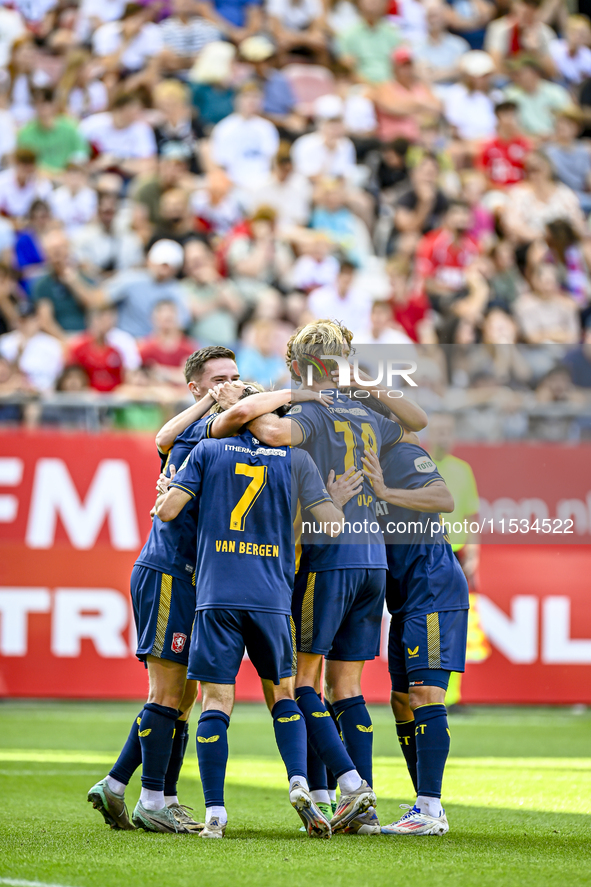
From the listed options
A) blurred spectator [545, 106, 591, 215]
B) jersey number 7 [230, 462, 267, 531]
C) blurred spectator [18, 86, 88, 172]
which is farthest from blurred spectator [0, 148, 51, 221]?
jersey number 7 [230, 462, 267, 531]

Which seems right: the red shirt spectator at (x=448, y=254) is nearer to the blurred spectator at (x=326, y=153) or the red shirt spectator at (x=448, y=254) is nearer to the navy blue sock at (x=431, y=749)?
the blurred spectator at (x=326, y=153)

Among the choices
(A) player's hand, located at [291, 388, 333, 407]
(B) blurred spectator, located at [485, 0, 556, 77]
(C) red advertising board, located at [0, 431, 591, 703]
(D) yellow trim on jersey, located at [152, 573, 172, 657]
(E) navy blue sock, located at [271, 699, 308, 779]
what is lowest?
(C) red advertising board, located at [0, 431, 591, 703]

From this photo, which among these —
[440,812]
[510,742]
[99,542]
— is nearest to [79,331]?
[99,542]

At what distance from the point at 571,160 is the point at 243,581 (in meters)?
12.5

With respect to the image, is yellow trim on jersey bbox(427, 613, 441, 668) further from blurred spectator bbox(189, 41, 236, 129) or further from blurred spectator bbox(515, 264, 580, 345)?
blurred spectator bbox(189, 41, 236, 129)

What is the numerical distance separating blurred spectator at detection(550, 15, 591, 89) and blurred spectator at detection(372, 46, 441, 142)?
2.35 m

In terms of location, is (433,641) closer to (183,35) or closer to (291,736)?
(291,736)

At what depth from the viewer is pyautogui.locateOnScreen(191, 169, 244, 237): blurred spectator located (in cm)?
1412

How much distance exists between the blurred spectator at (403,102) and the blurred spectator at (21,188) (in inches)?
187

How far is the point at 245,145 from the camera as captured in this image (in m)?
14.9

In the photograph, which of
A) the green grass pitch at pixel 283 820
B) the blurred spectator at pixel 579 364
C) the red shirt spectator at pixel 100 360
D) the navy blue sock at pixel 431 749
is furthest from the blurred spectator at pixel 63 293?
the navy blue sock at pixel 431 749

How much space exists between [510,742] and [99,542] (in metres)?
4.07

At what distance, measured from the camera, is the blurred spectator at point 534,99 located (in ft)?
53.8

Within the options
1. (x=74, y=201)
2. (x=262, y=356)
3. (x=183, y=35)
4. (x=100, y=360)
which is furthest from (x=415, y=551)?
(x=183, y=35)
